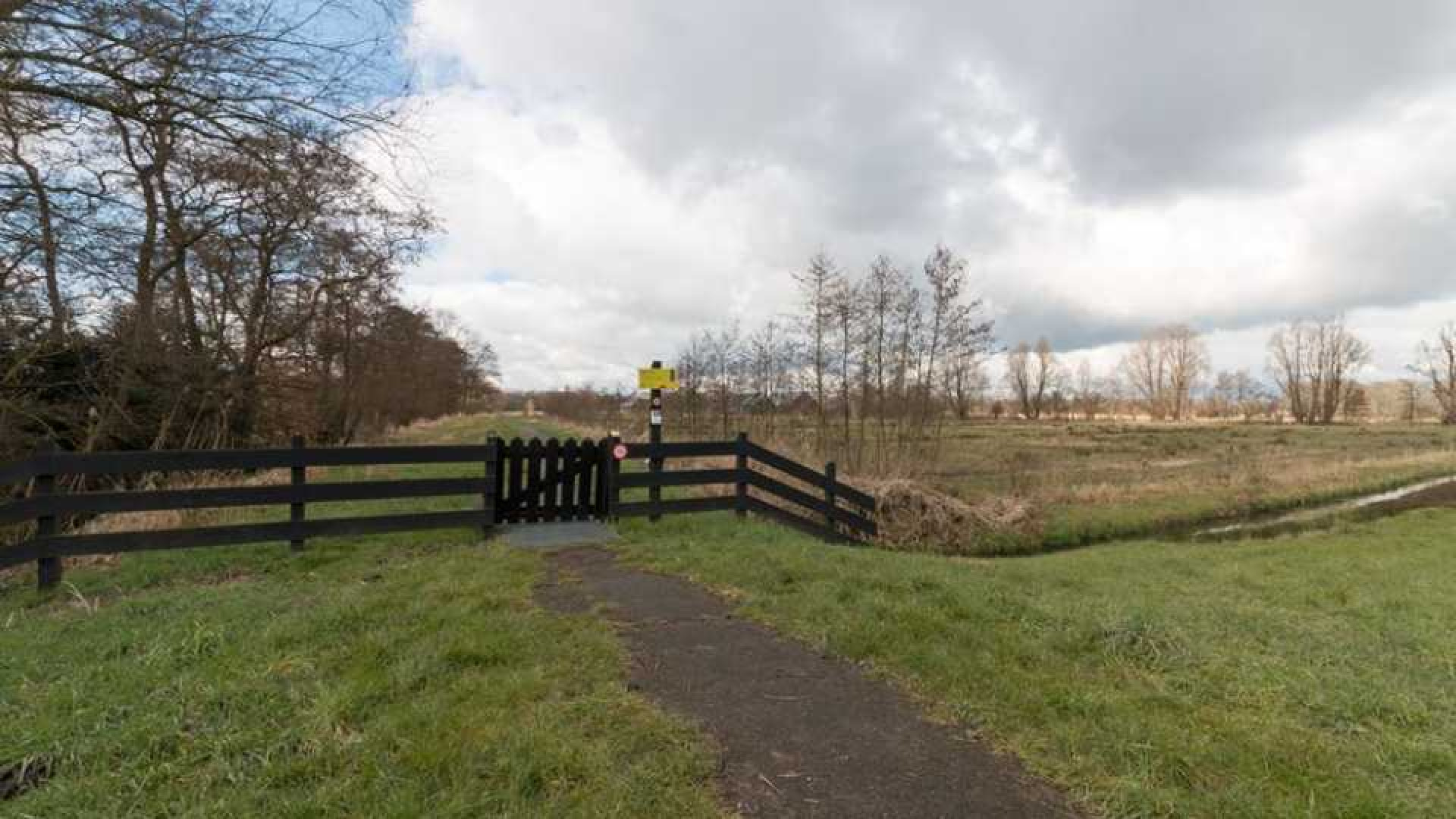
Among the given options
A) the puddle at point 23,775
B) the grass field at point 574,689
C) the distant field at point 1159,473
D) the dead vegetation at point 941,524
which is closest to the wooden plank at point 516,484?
the grass field at point 574,689

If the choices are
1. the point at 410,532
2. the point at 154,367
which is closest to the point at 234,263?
the point at 154,367

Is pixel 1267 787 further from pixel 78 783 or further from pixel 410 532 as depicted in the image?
pixel 410 532

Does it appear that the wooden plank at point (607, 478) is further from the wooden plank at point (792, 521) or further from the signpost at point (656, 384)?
the wooden plank at point (792, 521)

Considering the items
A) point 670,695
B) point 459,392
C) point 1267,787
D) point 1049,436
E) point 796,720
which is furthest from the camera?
point 459,392

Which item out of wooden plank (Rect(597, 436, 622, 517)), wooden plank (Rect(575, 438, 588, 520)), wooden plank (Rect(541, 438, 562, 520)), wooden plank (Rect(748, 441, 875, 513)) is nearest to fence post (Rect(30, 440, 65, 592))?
wooden plank (Rect(541, 438, 562, 520))

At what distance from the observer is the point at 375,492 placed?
7.08 meters

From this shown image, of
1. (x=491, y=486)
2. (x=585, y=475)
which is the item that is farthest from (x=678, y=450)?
(x=491, y=486)

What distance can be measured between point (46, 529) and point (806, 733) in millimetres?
6985

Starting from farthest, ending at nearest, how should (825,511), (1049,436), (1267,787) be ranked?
(1049,436), (825,511), (1267,787)

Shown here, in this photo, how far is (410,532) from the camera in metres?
7.75

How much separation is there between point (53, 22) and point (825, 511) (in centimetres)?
970

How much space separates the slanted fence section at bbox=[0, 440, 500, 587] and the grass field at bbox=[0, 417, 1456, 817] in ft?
1.15

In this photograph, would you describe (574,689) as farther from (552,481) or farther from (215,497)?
(215,497)

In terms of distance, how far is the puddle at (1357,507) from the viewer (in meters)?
13.8
